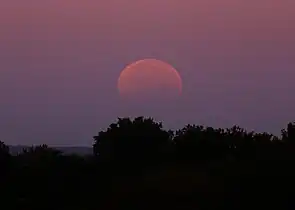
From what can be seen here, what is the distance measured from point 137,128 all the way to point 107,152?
5197 millimetres

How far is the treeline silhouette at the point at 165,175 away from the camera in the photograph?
36156mm

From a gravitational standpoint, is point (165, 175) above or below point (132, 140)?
below

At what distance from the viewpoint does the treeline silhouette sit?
119 feet

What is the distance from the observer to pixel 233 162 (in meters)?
41.2

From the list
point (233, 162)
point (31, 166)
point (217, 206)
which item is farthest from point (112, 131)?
point (217, 206)

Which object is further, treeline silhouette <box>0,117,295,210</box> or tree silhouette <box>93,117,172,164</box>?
tree silhouette <box>93,117,172,164</box>

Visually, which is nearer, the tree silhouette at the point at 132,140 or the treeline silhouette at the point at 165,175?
the treeline silhouette at the point at 165,175

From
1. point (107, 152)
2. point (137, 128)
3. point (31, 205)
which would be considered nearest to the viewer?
point (31, 205)

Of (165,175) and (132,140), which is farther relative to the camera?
(132,140)

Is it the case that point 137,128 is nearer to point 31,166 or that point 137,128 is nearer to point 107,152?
point 107,152

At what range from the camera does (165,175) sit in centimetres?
4084

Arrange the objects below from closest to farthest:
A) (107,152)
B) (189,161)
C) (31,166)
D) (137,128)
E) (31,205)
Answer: (31,205)
(31,166)
(189,161)
(107,152)
(137,128)

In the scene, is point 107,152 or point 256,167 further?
point 107,152

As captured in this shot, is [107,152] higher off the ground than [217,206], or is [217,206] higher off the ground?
[107,152]
